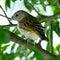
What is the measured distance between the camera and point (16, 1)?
0.85m

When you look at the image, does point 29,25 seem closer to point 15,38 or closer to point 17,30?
point 17,30

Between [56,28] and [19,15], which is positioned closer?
[56,28]

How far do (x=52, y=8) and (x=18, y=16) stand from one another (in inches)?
11.6

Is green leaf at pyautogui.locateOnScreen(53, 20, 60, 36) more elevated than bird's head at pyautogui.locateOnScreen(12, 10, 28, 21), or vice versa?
green leaf at pyautogui.locateOnScreen(53, 20, 60, 36)

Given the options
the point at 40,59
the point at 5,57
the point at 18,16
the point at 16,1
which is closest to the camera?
the point at 40,59

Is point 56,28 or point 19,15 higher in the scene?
point 56,28

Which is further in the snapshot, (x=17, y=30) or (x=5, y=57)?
(x=17, y=30)

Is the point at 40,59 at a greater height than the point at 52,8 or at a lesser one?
greater

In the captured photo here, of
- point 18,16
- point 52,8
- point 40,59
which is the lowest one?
point 18,16

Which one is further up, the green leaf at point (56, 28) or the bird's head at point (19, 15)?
the green leaf at point (56, 28)

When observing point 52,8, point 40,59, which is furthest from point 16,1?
point 40,59

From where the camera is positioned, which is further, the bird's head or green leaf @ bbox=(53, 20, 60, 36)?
the bird's head

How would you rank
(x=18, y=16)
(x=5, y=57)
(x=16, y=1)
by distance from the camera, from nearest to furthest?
(x=5, y=57), (x=16, y=1), (x=18, y=16)

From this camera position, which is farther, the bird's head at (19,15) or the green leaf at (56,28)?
the bird's head at (19,15)
